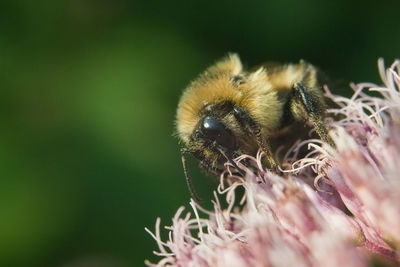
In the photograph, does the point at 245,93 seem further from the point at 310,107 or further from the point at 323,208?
the point at 323,208

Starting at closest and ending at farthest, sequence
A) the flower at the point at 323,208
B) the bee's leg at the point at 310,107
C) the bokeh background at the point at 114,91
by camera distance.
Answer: the flower at the point at 323,208
the bee's leg at the point at 310,107
the bokeh background at the point at 114,91

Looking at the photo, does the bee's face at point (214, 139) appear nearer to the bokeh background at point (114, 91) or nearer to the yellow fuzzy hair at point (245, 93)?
the yellow fuzzy hair at point (245, 93)

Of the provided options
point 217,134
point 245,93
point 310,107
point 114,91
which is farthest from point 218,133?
point 114,91

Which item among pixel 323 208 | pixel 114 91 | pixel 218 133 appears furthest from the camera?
pixel 114 91

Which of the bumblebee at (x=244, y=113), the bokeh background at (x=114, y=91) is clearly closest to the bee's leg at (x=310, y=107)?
the bumblebee at (x=244, y=113)

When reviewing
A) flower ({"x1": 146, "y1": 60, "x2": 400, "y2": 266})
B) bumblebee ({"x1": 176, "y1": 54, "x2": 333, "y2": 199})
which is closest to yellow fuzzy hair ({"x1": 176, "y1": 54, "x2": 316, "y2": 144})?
bumblebee ({"x1": 176, "y1": 54, "x2": 333, "y2": 199})

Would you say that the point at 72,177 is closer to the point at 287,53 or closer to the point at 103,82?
the point at 103,82
